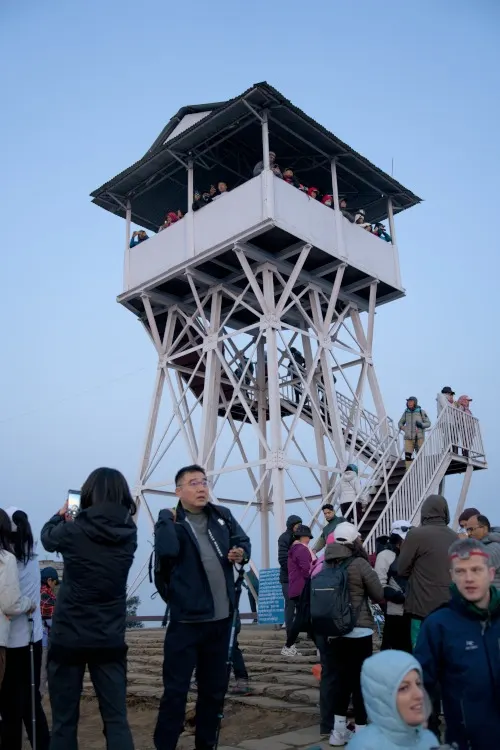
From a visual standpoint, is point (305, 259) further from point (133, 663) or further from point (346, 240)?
point (133, 663)

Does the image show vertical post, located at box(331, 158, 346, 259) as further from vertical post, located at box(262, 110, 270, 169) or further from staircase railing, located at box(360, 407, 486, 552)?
staircase railing, located at box(360, 407, 486, 552)

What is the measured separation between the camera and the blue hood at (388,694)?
2.74m

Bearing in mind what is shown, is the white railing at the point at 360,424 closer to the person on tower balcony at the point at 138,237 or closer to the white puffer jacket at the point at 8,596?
the person on tower balcony at the point at 138,237

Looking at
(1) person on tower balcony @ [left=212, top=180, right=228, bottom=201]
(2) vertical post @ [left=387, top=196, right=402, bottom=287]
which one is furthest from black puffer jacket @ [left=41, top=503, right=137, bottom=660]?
(2) vertical post @ [left=387, top=196, right=402, bottom=287]

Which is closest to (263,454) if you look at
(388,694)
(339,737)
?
(339,737)

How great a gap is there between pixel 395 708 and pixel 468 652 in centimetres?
72

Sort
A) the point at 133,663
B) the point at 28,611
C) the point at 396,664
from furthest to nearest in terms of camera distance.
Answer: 1. the point at 133,663
2. the point at 28,611
3. the point at 396,664

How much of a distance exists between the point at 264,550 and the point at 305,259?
6973mm

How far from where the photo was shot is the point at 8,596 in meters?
4.67

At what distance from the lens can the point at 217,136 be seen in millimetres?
16234

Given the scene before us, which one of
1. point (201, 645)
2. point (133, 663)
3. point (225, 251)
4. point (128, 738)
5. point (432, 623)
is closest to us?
point (432, 623)

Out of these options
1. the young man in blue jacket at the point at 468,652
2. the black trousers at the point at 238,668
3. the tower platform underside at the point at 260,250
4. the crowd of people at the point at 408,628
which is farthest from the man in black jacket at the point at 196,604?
the tower platform underside at the point at 260,250

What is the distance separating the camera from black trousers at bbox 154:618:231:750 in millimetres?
4348

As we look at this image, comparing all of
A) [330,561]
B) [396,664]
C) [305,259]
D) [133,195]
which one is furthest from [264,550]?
[396,664]
